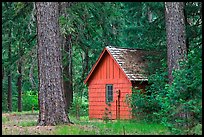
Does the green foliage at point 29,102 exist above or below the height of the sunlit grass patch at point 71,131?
above

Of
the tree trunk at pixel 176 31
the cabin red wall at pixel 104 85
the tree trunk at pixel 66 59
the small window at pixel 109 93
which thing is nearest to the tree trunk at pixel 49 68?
the tree trunk at pixel 66 59

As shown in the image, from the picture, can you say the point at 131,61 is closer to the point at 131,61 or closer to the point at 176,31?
the point at 131,61

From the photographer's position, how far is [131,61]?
24891 mm

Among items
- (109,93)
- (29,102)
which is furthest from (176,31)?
(29,102)

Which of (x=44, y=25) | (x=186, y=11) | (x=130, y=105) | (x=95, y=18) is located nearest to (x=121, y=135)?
(x=44, y=25)

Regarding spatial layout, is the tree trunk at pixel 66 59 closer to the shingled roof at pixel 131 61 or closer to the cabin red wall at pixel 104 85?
the cabin red wall at pixel 104 85

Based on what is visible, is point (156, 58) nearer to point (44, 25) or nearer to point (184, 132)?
point (44, 25)

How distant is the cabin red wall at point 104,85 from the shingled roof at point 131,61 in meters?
0.35

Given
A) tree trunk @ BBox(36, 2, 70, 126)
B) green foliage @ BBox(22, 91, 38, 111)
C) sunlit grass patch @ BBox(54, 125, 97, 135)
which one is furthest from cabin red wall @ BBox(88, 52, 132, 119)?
green foliage @ BBox(22, 91, 38, 111)

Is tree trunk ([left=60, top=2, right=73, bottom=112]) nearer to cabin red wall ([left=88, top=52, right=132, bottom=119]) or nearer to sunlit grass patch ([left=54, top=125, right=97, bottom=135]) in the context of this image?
cabin red wall ([left=88, top=52, right=132, bottom=119])

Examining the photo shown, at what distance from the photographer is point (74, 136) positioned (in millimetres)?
11828

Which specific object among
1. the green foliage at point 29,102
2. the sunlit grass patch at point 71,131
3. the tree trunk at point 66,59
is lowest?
the sunlit grass patch at point 71,131

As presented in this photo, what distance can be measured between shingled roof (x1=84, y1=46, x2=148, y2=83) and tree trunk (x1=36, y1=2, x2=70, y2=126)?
28.7 feet

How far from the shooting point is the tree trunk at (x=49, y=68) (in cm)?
1480
